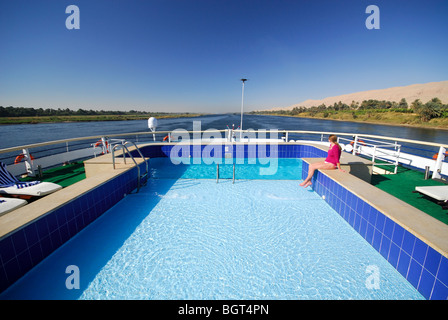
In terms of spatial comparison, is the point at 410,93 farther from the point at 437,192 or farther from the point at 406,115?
the point at 437,192

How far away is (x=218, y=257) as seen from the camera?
2.37m

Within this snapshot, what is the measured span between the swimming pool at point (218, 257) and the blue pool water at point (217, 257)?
11 mm

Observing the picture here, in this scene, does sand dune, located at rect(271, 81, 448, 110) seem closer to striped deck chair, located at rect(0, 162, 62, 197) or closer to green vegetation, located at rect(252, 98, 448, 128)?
green vegetation, located at rect(252, 98, 448, 128)

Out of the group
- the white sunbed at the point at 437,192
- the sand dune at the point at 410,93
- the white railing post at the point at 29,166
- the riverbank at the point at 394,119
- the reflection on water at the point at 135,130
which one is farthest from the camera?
the sand dune at the point at 410,93

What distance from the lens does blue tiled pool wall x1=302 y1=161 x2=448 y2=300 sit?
1631 mm

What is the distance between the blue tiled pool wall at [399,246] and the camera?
163 cm

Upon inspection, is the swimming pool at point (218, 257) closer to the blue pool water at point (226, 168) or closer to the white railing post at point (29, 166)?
the blue pool water at point (226, 168)

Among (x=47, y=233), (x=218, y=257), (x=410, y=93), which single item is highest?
(x=410, y=93)

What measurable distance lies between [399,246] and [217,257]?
198cm

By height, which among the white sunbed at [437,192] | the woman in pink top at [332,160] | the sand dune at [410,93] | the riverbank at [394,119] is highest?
the sand dune at [410,93]

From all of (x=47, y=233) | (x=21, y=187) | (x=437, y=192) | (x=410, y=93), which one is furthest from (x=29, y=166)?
(x=410, y=93)

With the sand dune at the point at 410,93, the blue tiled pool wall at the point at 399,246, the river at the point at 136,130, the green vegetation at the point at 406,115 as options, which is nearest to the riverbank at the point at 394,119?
the green vegetation at the point at 406,115

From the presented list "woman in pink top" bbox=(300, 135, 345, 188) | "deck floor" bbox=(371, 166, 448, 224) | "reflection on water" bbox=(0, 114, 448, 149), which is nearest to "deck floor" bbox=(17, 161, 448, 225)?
"deck floor" bbox=(371, 166, 448, 224)

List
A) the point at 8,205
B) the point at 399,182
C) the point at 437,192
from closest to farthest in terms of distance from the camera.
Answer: the point at 8,205 < the point at 437,192 < the point at 399,182
